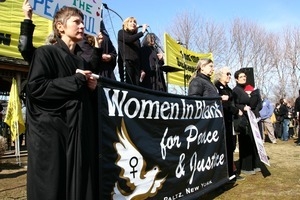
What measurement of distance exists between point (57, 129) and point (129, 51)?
366 centimetres

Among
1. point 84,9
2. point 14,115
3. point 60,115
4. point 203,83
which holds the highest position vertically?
point 84,9

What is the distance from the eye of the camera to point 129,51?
581 centimetres

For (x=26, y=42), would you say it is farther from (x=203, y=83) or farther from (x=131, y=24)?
(x=131, y=24)

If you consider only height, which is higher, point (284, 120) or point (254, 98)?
point (254, 98)

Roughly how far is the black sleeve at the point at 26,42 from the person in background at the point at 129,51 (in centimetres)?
309

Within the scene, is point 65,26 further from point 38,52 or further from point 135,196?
point 135,196

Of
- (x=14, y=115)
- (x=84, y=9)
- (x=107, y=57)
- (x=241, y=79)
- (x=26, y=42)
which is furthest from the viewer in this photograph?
(x=14, y=115)

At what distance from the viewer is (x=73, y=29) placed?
256 centimetres

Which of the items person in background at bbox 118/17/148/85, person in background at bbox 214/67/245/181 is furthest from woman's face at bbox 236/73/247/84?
person in background at bbox 118/17/148/85

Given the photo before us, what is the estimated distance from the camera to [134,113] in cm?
315

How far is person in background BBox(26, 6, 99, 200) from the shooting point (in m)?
2.24

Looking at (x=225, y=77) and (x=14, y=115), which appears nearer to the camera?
(x=225, y=77)

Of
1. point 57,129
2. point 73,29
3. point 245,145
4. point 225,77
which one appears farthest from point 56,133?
point 245,145

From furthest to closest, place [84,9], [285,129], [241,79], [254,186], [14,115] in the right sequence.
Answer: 1. [285,129]
2. [14,115]
3. [241,79]
4. [254,186]
5. [84,9]
